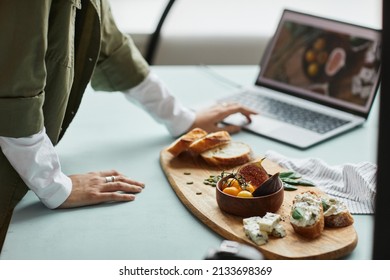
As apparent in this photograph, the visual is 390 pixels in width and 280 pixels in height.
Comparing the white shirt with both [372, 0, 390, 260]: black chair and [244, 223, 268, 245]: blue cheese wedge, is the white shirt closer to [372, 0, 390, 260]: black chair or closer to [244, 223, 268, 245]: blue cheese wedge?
[244, 223, 268, 245]: blue cheese wedge

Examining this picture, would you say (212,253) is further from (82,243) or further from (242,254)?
(82,243)

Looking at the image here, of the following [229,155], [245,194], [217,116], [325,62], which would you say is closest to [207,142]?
[229,155]

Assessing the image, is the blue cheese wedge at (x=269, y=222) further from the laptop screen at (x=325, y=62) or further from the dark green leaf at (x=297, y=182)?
the laptop screen at (x=325, y=62)

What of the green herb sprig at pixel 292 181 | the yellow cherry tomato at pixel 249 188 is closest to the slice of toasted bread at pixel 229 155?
the green herb sprig at pixel 292 181

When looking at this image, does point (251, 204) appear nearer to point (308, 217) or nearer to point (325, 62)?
point (308, 217)

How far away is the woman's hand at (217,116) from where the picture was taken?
1.80m

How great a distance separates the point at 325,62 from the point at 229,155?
0.53 meters

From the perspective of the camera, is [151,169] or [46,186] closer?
[46,186]

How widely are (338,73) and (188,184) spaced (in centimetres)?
64

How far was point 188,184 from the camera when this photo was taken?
1.50m

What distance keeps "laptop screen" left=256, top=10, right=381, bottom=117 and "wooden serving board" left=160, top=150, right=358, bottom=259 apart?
1.40ft

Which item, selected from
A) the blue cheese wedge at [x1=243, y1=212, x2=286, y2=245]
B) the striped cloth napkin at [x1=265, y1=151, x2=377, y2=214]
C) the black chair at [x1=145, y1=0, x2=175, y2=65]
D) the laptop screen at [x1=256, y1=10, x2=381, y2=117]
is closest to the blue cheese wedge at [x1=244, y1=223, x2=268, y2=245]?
the blue cheese wedge at [x1=243, y1=212, x2=286, y2=245]

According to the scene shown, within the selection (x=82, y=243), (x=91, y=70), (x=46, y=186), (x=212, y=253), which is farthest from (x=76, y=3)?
(x=212, y=253)

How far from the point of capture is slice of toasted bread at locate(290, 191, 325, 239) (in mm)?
1248
